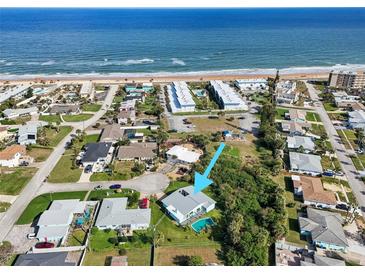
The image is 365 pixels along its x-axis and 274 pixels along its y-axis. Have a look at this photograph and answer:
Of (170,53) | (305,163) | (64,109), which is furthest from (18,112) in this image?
(170,53)

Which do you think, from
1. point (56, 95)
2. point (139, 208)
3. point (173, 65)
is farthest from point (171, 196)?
point (173, 65)

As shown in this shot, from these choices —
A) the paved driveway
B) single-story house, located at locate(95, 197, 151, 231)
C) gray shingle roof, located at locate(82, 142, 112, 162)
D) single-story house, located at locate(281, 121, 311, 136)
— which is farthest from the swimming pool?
single-story house, located at locate(281, 121, 311, 136)

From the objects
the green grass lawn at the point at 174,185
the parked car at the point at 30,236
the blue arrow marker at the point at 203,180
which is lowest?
the parked car at the point at 30,236

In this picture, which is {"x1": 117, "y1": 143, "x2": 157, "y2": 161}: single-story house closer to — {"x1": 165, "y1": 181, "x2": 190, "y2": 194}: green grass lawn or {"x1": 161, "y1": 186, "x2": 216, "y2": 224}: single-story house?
{"x1": 165, "y1": 181, "x2": 190, "y2": 194}: green grass lawn

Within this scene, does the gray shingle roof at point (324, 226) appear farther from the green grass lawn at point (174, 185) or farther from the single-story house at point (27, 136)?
the single-story house at point (27, 136)

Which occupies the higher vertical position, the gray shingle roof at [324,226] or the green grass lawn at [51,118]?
the gray shingle roof at [324,226]

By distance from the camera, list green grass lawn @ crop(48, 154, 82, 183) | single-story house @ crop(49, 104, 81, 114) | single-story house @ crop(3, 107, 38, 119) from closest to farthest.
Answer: green grass lawn @ crop(48, 154, 82, 183) → single-story house @ crop(3, 107, 38, 119) → single-story house @ crop(49, 104, 81, 114)

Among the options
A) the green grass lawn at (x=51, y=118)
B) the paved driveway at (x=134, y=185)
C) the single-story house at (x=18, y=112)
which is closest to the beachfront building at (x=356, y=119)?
the paved driveway at (x=134, y=185)

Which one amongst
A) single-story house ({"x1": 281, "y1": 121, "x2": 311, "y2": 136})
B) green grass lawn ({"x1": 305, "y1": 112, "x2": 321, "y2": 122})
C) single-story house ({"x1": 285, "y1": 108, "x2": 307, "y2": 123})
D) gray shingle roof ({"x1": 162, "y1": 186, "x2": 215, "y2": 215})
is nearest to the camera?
gray shingle roof ({"x1": 162, "y1": 186, "x2": 215, "y2": 215})
